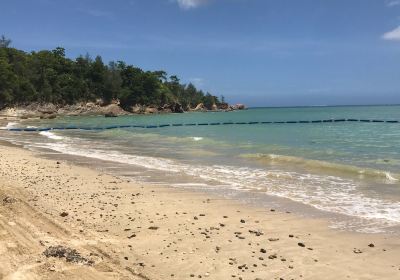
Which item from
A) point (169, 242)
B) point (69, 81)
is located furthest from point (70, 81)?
point (169, 242)

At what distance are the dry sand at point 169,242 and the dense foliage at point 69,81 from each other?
260ft

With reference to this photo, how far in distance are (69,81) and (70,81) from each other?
1.00 feet

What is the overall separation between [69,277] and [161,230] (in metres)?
2.44

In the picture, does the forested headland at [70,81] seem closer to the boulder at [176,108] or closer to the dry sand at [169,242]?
the boulder at [176,108]

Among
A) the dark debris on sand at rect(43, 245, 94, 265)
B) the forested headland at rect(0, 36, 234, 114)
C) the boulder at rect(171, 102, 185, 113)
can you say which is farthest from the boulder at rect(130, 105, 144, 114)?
the dark debris on sand at rect(43, 245, 94, 265)

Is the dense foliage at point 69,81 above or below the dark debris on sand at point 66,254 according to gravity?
above

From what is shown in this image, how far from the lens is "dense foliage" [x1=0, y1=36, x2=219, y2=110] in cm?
8806

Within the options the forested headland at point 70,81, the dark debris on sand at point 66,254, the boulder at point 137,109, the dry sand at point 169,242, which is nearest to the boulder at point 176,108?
the forested headland at point 70,81

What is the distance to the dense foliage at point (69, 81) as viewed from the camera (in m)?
88.1

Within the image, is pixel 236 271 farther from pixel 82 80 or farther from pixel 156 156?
pixel 82 80

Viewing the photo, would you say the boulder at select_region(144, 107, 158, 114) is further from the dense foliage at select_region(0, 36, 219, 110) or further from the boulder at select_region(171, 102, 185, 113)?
the boulder at select_region(171, 102, 185, 113)

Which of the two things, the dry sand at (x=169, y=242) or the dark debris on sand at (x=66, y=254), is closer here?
the dry sand at (x=169, y=242)

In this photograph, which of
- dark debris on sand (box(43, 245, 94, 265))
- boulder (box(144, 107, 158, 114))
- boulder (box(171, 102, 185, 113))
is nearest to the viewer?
dark debris on sand (box(43, 245, 94, 265))

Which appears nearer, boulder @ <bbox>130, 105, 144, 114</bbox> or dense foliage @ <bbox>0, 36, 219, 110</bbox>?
dense foliage @ <bbox>0, 36, 219, 110</bbox>
